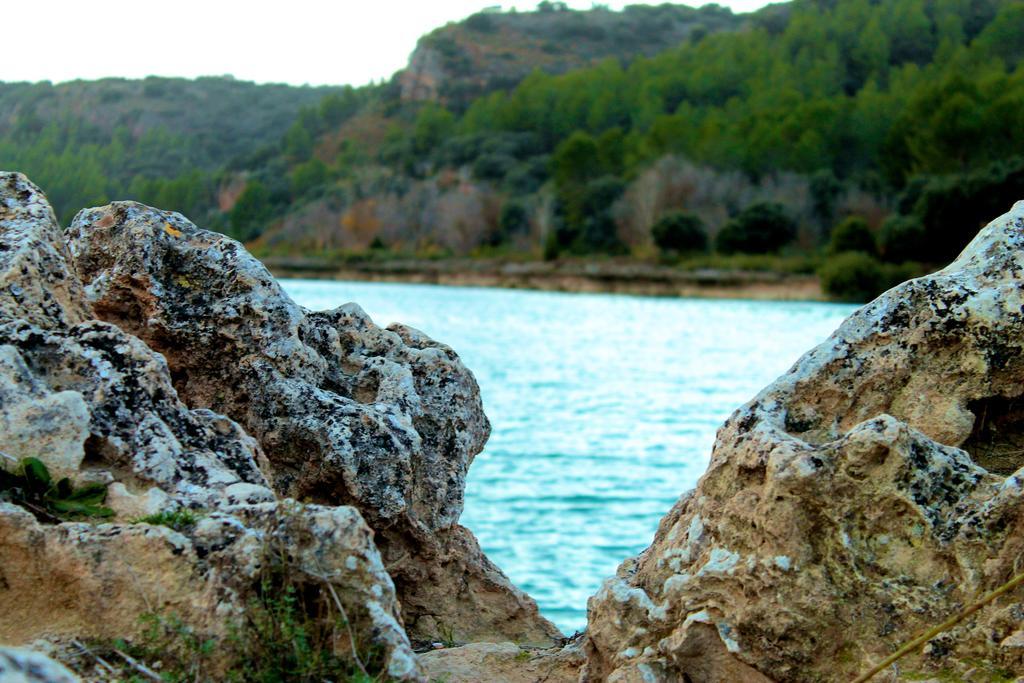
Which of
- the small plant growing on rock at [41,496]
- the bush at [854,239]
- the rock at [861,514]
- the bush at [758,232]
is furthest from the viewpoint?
the bush at [758,232]

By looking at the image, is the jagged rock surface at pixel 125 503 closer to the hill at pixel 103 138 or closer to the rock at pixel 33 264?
the rock at pixel 33 264

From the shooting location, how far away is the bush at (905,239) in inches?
2454

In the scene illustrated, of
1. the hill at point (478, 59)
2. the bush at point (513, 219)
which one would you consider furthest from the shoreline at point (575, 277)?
the hill at point (478, 59)

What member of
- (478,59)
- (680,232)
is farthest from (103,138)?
(478,59)

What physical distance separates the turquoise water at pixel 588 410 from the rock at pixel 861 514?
560cm

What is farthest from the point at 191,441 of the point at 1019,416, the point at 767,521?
the point at 1019,416

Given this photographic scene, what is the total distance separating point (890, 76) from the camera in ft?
411

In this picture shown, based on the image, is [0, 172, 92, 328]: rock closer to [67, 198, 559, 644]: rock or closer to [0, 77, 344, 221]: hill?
[67, 198, 559, 644]: rock

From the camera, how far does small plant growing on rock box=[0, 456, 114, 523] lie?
3504 mm

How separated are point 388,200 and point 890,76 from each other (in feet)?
183

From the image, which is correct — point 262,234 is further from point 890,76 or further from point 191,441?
point 890,76

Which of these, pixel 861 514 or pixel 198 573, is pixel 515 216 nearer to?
pixel 861 514

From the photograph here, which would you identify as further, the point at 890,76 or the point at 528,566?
Answer: the point at 890,76

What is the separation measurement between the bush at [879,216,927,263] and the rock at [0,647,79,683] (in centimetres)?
6384
